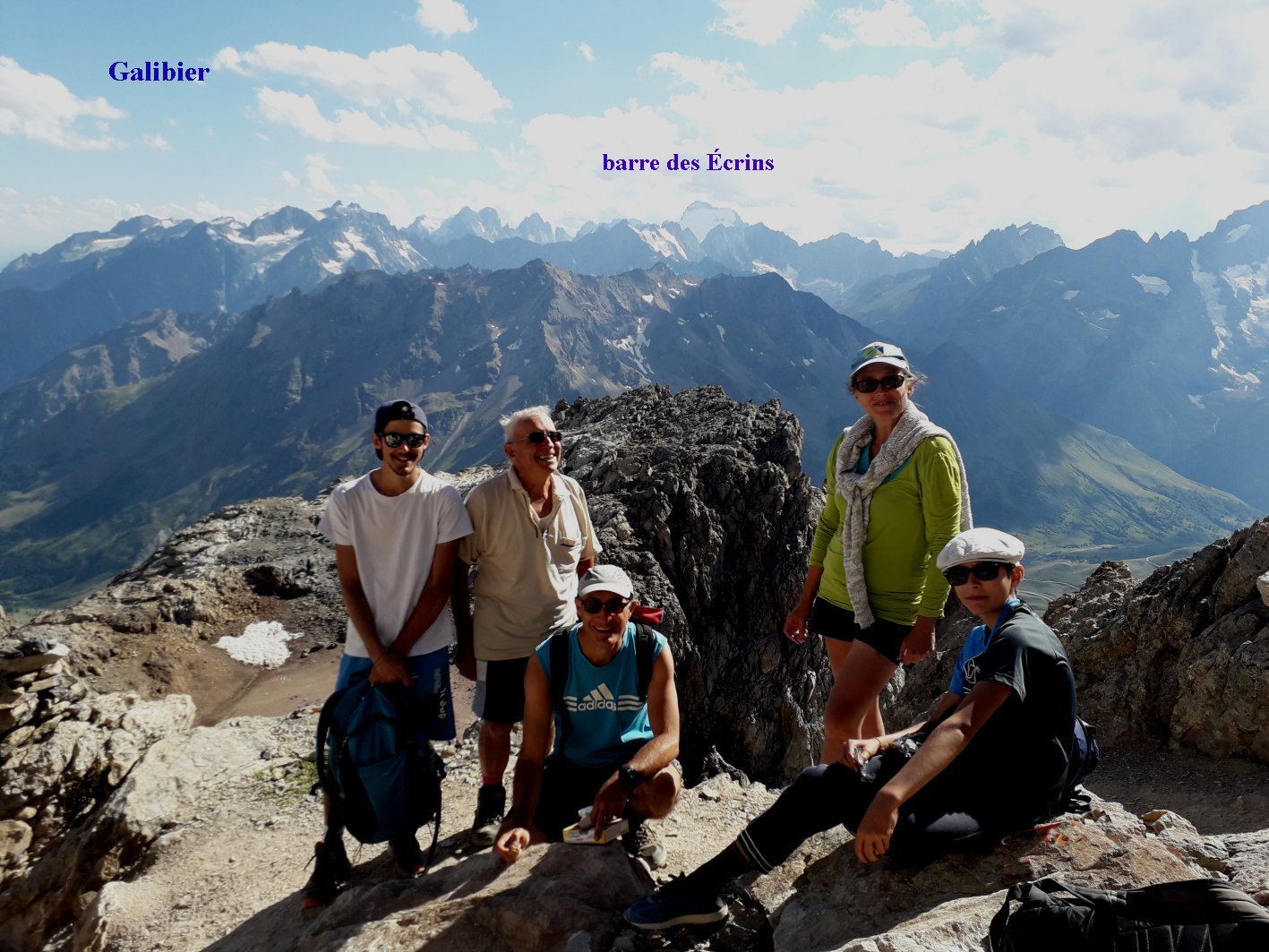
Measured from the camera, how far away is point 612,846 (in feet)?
19.3

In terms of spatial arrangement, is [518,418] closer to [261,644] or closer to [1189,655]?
[1189,655]

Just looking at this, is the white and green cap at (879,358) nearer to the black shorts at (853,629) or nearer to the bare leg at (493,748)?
the black shorts at (853,629)

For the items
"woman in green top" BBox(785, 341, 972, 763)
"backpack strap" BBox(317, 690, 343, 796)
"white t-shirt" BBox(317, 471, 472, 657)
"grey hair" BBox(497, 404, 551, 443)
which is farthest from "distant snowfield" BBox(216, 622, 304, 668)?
"woman in green top" BBox(785, 341, 972, 763)

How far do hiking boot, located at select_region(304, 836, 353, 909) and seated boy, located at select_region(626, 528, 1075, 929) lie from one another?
→ 288cm

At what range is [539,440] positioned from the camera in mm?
6289

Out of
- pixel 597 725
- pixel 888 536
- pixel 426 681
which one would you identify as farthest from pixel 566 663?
pixel 888 536

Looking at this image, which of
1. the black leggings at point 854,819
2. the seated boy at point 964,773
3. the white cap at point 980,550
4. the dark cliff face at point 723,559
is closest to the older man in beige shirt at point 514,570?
the seated boy at point 964,773

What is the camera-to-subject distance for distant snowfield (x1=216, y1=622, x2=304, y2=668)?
21.7m

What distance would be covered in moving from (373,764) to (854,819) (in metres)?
3.81

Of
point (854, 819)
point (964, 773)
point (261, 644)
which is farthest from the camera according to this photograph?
point (261, 644)

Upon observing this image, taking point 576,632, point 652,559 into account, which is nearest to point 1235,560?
point 576,632

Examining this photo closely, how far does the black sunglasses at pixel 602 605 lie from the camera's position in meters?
5.61

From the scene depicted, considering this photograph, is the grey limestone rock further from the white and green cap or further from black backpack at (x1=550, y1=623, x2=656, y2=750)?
black backpack at (x1=550, y1=623, x2=656, y2=750)

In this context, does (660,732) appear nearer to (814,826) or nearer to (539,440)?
(814,826)
